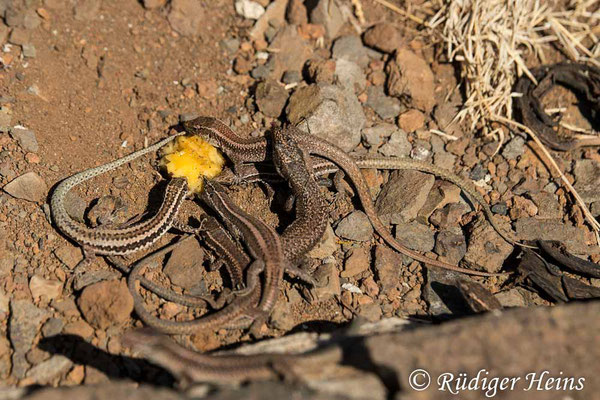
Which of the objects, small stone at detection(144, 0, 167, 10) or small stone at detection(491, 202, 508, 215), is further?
small stone at detection(144, 0, 167, 10)

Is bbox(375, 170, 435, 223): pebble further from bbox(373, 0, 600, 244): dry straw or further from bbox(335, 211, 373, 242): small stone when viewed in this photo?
bbox(373, 0, 600, 244): dry straw

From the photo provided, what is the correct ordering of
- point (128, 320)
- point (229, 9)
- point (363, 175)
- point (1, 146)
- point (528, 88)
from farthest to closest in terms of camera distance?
point (229, 9) < point (528, 88) < point (363, 175) < point (1, 146) < point (128, 320)

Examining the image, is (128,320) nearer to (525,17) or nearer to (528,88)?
(528,88)

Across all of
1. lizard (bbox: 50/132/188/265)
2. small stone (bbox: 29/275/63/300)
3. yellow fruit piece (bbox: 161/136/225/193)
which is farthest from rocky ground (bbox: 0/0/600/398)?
yellow fruit piece (bbox: 161/136/225/193)

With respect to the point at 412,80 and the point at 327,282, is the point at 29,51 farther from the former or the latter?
the point at 412,80

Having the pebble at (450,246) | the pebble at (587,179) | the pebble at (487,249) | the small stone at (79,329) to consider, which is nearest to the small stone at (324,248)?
the pebble at (450,246)

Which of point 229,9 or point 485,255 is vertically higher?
point 229,9

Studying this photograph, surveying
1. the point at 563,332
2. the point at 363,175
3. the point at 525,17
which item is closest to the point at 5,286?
the point at 363,175

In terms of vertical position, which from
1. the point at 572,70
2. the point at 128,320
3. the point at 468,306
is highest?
the point at 572,70
